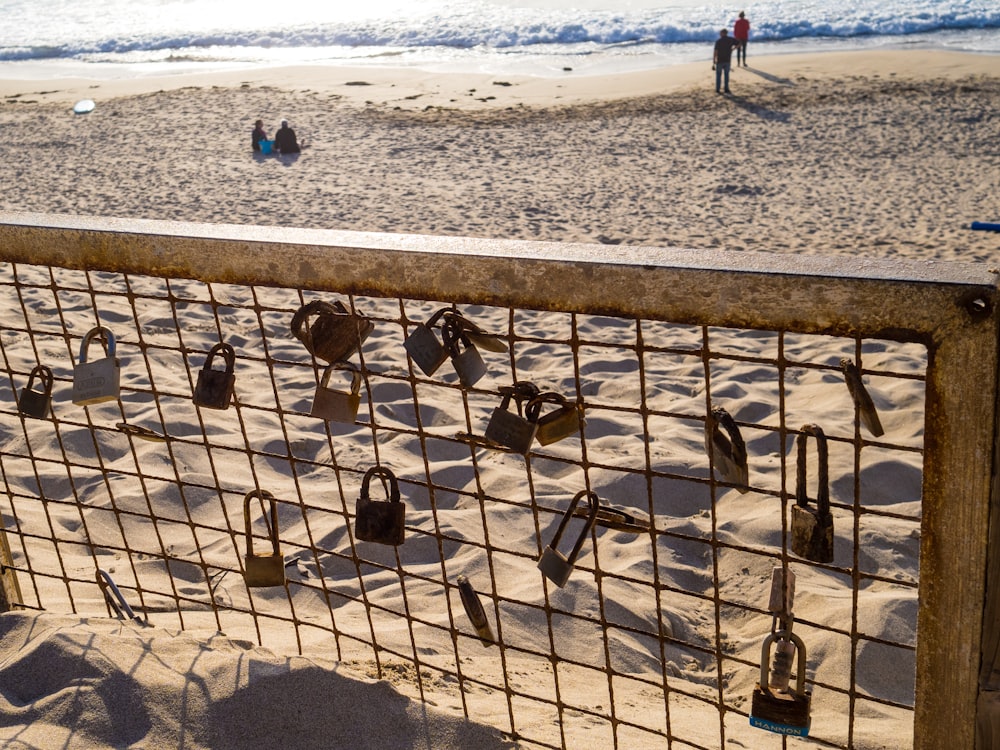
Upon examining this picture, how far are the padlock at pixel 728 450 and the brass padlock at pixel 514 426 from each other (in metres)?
0.29

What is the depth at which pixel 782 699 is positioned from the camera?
160 centimetres

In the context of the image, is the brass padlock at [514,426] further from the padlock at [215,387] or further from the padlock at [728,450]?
the padlock at [215,387]

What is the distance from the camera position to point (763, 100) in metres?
13.7

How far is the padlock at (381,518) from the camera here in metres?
1.94

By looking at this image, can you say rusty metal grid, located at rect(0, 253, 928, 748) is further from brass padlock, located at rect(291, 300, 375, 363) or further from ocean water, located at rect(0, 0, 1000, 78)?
ocean water, located at rect(0, 0, 1000, 78)

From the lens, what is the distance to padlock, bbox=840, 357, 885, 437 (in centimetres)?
135

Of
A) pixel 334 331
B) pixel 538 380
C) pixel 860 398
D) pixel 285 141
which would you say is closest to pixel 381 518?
pixel 334 331

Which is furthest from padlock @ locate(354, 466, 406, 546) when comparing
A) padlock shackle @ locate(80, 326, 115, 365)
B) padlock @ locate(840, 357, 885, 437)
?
padlock @ locate(840, 357, 885, 437)

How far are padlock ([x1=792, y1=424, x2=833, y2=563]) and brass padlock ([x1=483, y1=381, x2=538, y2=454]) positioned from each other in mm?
435

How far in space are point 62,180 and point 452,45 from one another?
1620 centimetres

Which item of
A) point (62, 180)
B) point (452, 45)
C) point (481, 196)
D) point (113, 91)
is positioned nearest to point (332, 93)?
point (113, 91)

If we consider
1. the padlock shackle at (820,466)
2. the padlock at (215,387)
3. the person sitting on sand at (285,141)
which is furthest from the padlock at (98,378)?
the person sitting on sand at (285,141)

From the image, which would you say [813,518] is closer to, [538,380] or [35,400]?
[35,400]

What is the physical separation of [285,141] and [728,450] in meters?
10.8
